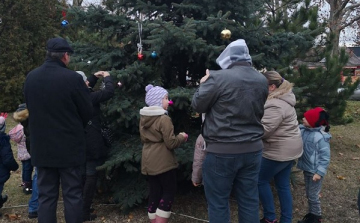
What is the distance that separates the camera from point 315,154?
15.2 feet

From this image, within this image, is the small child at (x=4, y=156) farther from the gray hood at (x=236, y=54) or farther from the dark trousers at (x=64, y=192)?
the gray hood at (x=236, y=54)

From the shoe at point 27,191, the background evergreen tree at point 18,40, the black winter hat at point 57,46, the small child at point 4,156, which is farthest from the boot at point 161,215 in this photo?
the background evergreen tree at point 18,40

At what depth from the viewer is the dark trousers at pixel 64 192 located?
3861mm

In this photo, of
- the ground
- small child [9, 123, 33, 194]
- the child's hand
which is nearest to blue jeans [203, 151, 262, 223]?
the child's hand

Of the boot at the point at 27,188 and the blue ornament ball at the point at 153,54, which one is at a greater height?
the blue ornament ball at the point at 153,54

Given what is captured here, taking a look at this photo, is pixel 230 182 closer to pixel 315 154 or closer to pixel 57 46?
pixel 315 154

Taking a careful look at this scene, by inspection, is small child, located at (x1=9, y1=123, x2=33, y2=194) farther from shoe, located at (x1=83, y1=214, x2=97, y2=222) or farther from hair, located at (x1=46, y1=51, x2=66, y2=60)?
hair, located at (x1=46, y1=51, x2=66, y2=60)

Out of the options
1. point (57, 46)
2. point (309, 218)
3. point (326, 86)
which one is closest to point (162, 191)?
point (309, 218)

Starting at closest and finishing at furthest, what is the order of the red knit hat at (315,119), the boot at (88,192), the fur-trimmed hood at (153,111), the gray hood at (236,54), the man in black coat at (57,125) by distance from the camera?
the gray hood at (236,54)
the man in black coat at (57,125)
the fur-trimmed hood at (153,111)
the red knit hat at (315,119)
the boot at (88,192)

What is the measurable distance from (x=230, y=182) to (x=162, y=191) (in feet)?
3.76

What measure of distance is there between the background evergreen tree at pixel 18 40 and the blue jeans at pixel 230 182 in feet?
41.6

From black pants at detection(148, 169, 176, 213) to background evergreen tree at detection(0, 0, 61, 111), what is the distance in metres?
11.7

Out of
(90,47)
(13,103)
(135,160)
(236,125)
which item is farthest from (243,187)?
(13,103)

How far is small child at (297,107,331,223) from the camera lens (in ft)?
15.0
